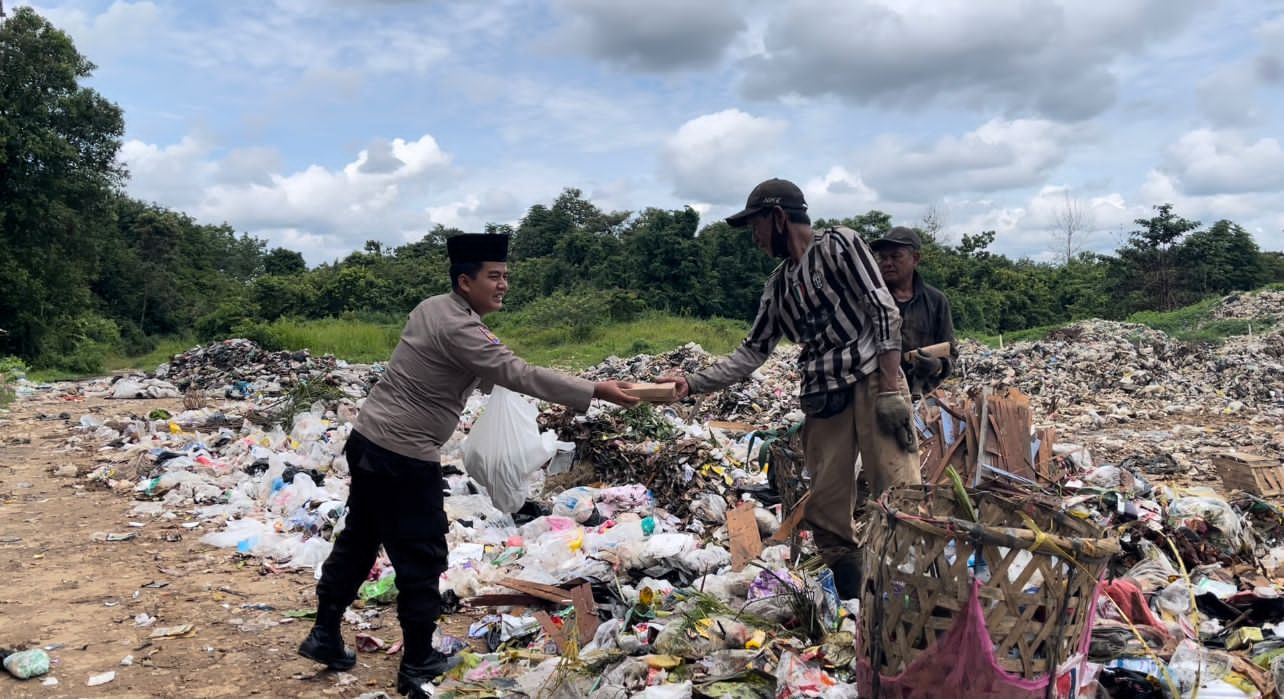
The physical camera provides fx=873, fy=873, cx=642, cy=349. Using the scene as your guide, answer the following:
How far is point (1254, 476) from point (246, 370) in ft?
47.9

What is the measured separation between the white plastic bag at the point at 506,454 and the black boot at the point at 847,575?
2.53 m

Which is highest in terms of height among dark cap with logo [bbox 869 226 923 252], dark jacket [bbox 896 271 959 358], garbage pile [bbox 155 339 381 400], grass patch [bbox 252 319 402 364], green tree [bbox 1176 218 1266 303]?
green tree [bbox 1176 218 1266 303]

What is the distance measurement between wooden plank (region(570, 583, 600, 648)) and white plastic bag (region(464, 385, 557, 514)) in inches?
70.6

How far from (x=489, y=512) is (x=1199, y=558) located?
144 inches

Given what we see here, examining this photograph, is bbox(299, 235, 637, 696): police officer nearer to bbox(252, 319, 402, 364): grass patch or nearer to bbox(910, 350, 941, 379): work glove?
bbox(910, 350, 941, 379): work glove

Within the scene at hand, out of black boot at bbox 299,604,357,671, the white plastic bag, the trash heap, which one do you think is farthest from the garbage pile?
black boot at bbox 299,604,357,671

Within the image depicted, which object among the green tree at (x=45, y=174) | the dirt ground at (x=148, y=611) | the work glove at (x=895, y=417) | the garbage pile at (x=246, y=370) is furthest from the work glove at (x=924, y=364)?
the green tree at (x=45, y=174)

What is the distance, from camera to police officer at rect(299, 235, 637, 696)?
298cm

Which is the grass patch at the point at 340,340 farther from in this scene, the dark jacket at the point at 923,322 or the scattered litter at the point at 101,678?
the dark jacket at the point at 923,322

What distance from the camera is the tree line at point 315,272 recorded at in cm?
2189

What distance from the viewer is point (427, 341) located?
299 cm

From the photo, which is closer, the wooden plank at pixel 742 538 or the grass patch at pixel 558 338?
the wooden plank at pixel 742 538

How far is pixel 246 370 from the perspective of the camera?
1530 cm

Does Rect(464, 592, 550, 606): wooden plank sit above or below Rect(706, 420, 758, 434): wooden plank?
below
